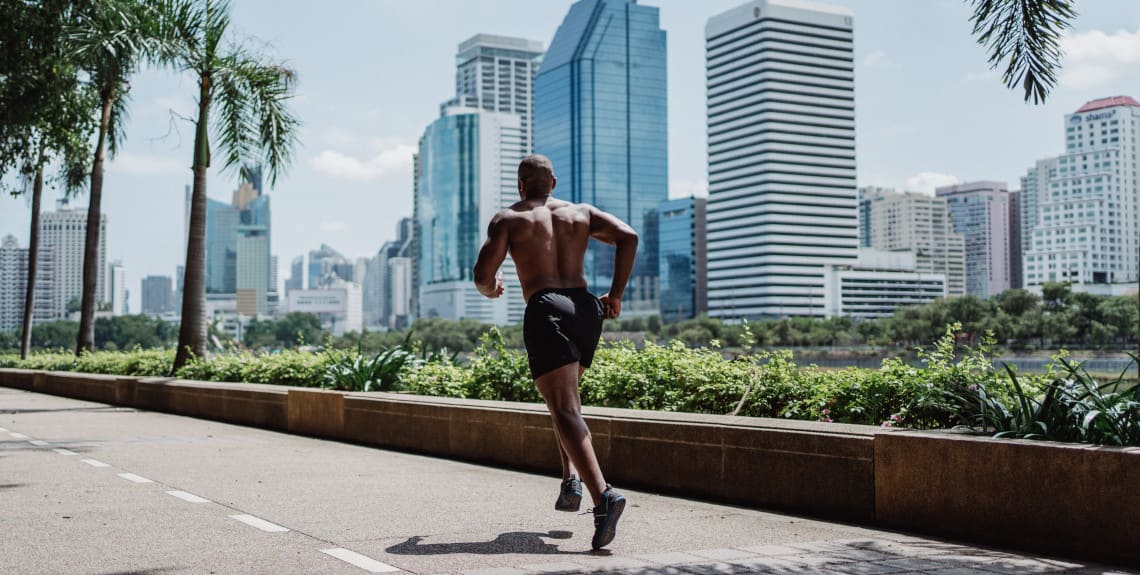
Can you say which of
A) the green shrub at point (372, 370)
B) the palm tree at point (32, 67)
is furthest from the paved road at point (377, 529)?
the palm tree at point (32, 67)

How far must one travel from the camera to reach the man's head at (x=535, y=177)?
5.77m

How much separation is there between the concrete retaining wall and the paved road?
7.0 inches

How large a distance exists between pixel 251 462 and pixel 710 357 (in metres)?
3.99

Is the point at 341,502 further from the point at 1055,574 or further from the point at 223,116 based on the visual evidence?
the point at 223,116

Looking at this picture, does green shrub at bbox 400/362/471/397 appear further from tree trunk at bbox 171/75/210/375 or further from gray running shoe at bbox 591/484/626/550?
tree trunk at bbox 171/75/210/375

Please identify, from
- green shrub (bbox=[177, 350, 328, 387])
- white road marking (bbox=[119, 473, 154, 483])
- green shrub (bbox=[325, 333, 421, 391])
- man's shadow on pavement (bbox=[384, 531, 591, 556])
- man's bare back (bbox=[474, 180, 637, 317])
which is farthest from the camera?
green shrub (bbox=[177, 350, 328, 387])

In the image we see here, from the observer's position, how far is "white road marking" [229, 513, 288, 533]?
19.4 ft

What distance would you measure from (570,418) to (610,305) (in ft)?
2.17

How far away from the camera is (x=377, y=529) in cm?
595

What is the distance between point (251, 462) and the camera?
9.52 meters

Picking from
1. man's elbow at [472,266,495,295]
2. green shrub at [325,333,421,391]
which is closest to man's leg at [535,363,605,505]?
man's elbow at [472,266,495,295]

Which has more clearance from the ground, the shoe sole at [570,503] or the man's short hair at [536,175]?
the man's short hair at [536,175]

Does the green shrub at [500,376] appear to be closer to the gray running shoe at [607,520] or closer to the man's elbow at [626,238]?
the man's elbow at [626,238]

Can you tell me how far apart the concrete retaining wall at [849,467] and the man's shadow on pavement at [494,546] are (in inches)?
62.1
